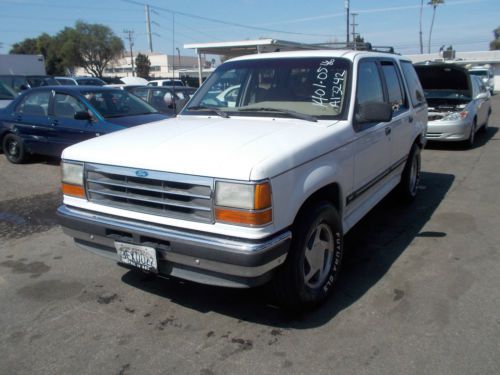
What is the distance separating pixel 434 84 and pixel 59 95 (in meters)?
9.05

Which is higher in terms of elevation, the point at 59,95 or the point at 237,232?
the point at 59,95

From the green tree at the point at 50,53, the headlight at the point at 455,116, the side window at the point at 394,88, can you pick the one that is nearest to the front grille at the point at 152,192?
the side window at the point at 394,88

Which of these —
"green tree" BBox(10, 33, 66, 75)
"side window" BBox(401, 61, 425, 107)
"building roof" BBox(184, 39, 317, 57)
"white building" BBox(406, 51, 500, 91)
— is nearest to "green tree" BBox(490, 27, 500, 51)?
"white building" BBox(406, 51, 500, 91)

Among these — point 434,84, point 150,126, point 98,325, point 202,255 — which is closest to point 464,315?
point 202,255

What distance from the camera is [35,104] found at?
852cm

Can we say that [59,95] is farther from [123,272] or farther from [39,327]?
[39,327]

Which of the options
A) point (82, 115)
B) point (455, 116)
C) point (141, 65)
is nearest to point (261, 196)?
point (82, 115)

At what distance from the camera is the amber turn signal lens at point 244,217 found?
2.66 meters

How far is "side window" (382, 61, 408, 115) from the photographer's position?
4926 millimetres

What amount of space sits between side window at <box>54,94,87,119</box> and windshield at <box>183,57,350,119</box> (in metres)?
4.02

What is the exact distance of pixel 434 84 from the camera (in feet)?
37.8

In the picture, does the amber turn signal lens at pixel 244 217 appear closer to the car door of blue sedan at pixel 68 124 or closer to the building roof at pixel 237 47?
the car door of blue sedan at pixel 68 124

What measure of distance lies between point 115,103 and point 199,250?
595 centimetres

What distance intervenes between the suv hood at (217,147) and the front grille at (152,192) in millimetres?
59
